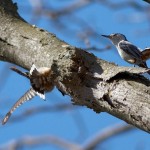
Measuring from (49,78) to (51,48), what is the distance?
77 millimetres

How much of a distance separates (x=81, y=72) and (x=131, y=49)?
15cm

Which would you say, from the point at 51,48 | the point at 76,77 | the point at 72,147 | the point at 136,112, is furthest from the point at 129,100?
the point at 72,147

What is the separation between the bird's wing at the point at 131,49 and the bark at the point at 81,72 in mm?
103

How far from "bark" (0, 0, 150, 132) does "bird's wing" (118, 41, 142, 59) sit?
10 cm

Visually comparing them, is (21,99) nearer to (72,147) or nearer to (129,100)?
(129,100)

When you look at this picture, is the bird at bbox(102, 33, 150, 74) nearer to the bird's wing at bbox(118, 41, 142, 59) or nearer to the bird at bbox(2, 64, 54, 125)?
the bird's wing at bbox(118, 41, 142, 59)

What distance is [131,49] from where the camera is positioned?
1.06 metres

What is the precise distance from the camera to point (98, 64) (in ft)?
3.18

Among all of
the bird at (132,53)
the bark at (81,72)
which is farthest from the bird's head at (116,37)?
the bark at (81,72)

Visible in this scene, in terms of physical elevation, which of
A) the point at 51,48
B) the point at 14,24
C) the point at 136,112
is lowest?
the point at 136,112

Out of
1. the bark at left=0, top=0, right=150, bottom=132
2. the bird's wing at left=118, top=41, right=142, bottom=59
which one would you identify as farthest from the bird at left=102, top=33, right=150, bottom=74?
the bark at left=0, top=0, right=150, bottom=132

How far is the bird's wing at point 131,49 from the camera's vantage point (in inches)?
41.2

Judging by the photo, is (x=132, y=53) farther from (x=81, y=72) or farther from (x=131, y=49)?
(x=81, y=72)

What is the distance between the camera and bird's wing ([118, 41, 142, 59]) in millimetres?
1046
